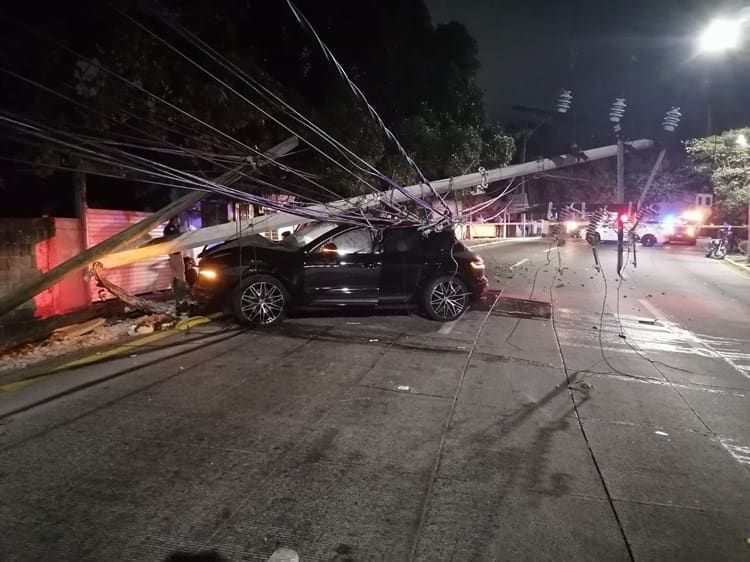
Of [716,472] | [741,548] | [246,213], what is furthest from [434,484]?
[246,213]

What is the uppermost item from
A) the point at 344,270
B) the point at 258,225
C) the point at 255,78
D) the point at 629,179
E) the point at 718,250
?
the point at 629,179

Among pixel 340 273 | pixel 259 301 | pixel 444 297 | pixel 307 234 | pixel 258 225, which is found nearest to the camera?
pixel 259 301

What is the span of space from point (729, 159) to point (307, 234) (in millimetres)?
15042

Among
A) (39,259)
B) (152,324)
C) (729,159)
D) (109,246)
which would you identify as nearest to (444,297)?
(152,324)

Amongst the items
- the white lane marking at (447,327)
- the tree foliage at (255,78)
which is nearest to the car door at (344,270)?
the white lane marking at (447,327)

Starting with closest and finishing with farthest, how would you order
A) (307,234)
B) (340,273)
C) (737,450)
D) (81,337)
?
1. (737,450)
2. (81,337)
3. (340,273)
4. (307,234)

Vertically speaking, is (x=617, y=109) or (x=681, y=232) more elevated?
(x=617, y=109)

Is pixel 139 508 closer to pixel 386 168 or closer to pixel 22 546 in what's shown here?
pixel 22 546

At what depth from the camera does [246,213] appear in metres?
16.5

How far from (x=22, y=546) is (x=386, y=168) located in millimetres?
11849

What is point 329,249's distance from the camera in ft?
28.5

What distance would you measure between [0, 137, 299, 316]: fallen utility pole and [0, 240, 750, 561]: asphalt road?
2.13 meters

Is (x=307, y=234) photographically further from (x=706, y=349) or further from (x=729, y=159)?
(x=729, y=159)

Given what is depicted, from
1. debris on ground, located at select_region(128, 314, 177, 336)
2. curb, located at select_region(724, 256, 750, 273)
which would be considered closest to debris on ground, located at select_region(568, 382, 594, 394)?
debris on ground, located at select_region(128, 314, 177, 336)
